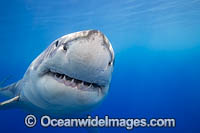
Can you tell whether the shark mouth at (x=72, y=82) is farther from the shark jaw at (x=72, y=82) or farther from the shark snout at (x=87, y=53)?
the shark snout at (x=87, y=53)

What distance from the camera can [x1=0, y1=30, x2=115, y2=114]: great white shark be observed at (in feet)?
6.89

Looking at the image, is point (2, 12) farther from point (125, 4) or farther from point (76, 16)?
point (125, 4)

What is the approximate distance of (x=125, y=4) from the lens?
14.6 metres

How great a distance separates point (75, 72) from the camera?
224cm

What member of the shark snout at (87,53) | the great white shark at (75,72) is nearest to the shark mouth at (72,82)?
the great white shark at (75,72)

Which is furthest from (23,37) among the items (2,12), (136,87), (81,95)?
(136,87)

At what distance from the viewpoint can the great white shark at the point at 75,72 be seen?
82.7 inches

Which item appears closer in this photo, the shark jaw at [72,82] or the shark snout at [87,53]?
the shark snout at [87,53]

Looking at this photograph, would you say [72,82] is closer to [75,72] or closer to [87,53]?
[75,72]

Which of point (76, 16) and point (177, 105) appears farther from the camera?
point (177, 105)

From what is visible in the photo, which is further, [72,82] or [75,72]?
[72,82]

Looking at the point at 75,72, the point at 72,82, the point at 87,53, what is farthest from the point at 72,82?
the point at 87,53

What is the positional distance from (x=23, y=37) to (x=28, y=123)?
2157 centimetres

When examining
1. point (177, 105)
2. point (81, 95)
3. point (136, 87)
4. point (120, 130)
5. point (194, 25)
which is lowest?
point (81, 95)
